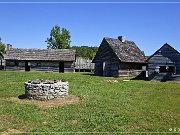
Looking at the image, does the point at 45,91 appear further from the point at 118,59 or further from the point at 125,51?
the point at 125,51

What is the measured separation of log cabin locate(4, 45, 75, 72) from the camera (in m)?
54.0

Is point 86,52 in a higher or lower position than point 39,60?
higher

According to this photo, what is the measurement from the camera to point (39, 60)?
5391 centimetres

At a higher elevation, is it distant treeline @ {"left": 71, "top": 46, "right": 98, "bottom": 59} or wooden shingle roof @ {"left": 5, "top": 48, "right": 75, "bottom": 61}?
distant treeline @ {"left": 71, "top": 46, "right": 98, "bottom": 59}

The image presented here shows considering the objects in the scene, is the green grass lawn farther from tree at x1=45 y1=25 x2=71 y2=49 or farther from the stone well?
tree at x1=45 y1=25 x2=71 y2=49

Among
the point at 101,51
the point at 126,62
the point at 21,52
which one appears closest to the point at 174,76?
the point at 126,62

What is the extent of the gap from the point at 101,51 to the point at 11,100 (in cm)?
2818

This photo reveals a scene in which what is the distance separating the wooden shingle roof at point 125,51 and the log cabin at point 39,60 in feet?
37.9

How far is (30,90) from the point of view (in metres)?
18.7

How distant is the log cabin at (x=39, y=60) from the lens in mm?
53969

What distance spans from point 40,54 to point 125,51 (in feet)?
61.4

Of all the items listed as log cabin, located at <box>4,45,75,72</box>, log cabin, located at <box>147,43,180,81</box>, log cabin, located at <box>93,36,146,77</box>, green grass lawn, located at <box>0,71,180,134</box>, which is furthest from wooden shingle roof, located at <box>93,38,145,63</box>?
green grass lawn, located at <box>0,71,180,134</box>

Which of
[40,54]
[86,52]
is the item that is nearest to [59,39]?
[40,54]

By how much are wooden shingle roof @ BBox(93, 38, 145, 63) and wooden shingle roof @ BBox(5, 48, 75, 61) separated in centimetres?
1160
